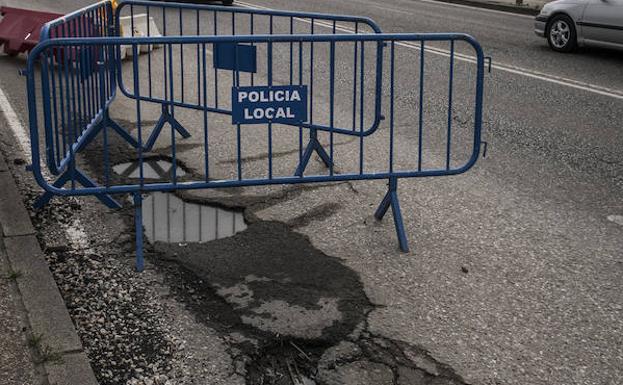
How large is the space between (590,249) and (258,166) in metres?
2.79

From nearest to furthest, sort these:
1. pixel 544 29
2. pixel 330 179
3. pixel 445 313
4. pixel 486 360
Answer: pixel 486 360, pixel 445 313, pixel 330 179, pixel 544 29

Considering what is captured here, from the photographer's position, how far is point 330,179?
5.64m

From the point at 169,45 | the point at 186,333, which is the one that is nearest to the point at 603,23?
the point at 169,45

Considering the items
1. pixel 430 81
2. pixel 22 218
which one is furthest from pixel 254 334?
pixel 430 81

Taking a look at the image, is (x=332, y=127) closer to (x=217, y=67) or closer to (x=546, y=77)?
(x=217, y=67)

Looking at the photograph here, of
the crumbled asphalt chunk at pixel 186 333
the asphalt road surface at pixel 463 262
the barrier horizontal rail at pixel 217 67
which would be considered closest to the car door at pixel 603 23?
the barrier horizontal rail at pixel 217 67

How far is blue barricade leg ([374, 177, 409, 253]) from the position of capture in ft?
18.5

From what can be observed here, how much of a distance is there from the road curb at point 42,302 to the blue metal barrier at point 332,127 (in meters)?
0.38

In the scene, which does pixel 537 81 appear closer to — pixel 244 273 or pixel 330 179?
pixel 330 179

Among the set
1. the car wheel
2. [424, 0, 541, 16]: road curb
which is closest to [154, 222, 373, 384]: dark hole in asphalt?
the car wheel

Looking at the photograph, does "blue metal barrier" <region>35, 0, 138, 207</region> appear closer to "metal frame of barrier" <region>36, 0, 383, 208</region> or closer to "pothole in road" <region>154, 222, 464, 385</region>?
"metal frame of barrier" <region>36, 0, 383, 208</region>

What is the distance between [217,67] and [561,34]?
32.4 feet

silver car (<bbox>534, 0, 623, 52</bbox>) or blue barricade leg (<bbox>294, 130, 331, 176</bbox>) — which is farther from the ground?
silver car (<bbox>534, 0, 623, 52</bbox>)

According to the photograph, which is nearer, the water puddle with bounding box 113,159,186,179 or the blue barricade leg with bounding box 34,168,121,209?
the blue barricade leg with bounding box 34,168,121,209
